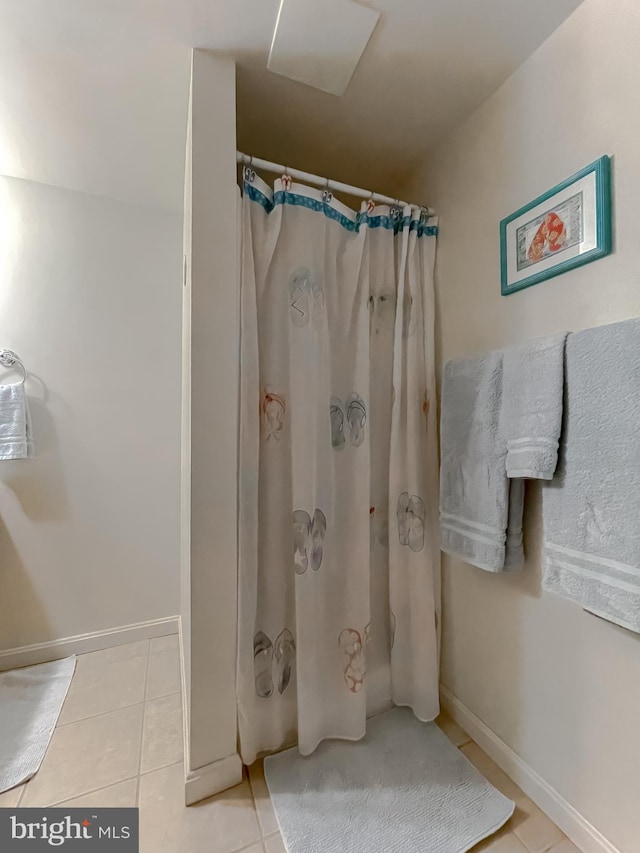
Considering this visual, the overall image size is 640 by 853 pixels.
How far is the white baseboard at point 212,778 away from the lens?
1062mm

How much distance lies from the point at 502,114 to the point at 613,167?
51 centimetres

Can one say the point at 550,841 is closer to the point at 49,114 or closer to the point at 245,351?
the point at 245,351

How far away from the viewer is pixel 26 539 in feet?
5.75

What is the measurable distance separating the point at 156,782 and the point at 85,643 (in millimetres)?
967

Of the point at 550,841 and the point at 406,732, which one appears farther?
the point at 406,732

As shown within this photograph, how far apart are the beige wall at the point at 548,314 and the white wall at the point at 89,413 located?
4.80 feet

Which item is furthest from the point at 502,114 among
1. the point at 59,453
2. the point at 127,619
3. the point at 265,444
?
the point at 127,619

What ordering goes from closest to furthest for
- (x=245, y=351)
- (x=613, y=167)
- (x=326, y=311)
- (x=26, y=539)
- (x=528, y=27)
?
(x=613, y=167) < (x=528, y=27) < (x=245, y=351) < (x=326, y=311) < (x=26, y=539)

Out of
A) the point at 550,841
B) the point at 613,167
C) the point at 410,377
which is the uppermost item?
the point at 613,167

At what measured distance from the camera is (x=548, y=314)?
107 cm

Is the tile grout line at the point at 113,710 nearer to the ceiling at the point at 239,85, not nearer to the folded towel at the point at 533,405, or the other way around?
the folded towel at the point at 533,405

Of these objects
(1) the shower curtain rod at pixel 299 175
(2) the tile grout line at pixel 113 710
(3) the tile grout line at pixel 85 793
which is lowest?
(2) the tile grout line at pixel 113 710

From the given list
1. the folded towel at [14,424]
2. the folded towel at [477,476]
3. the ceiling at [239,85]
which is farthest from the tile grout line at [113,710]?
the ceiling at [239,85]

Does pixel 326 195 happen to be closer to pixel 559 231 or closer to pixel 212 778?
pixel 559 231
